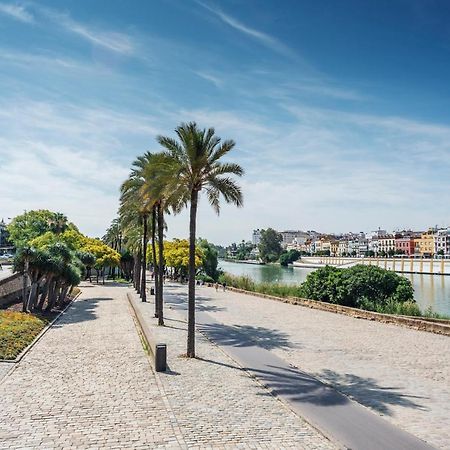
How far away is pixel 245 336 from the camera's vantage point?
21.7 meters

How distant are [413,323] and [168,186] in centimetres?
1573

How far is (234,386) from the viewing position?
511 inches

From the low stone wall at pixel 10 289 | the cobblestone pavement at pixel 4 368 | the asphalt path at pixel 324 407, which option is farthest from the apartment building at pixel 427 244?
the cobblestone pavement at pixel 4 368

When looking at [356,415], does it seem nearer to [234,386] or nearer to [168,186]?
[234,386]

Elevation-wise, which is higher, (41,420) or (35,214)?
(35,214)

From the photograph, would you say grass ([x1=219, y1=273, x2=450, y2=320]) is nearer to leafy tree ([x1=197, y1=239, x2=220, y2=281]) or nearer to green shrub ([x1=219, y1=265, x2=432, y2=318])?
green shrub ([x1=219, y1=265, x2=432, y2=318])

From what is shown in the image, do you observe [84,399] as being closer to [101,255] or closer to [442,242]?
[101,255]

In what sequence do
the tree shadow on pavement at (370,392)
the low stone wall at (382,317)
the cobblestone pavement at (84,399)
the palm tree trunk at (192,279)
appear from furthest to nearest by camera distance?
1. the low stone wall at (382,317)
2. the palm tree trunk at (192,279)
3. the tree shadow on pavement at (370,392)
4. the cobblestone pavement at (84,399)

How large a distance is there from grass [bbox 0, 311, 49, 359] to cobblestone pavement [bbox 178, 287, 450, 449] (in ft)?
31.9

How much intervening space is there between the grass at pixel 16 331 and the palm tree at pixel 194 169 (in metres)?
6.36

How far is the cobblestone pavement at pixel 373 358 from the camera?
11086 millimetres

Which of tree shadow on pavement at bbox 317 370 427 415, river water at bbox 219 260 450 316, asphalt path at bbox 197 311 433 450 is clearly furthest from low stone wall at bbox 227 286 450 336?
tree shadow on pavement at bbox 317 370 427 415

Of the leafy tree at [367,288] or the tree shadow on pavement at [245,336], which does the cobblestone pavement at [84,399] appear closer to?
the tree shadow on pavement at [245,336]

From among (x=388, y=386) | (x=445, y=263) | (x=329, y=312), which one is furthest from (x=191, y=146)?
(x=445, y=263)
